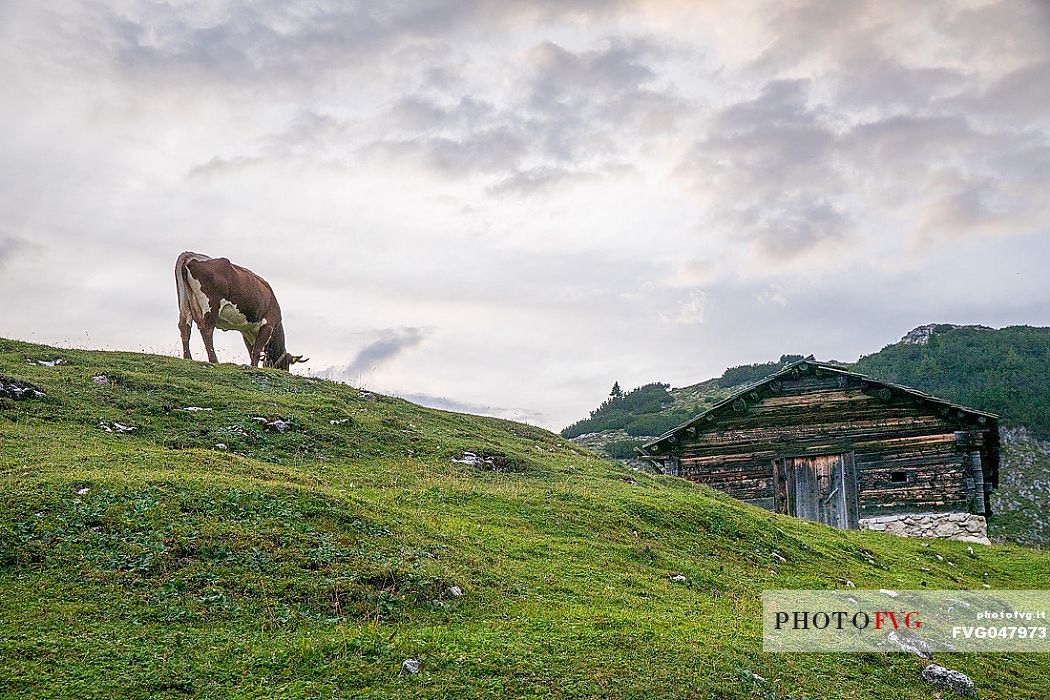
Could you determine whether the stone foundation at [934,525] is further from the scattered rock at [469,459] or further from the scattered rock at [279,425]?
the scattered rock at [279,425]

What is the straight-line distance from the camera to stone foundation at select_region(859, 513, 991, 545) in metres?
27.3

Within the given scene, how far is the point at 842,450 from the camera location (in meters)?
29.5

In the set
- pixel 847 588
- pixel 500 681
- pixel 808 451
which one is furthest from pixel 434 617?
pixel 808 451

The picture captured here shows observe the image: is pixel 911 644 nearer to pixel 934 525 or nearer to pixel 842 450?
pixel 934 525

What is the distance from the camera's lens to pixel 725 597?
12.7 meters

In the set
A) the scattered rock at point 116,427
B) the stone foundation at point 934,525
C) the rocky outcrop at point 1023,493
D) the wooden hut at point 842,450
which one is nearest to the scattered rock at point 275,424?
the scattered rock at point 116,427

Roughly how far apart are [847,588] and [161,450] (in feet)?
43.3

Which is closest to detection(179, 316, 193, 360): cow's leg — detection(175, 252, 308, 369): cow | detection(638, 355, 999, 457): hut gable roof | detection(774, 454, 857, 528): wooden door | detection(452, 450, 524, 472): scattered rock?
detection(175, 252, 308, 369): cow

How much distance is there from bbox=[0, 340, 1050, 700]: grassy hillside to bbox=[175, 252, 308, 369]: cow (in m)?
7.44

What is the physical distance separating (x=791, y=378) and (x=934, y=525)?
6811mm

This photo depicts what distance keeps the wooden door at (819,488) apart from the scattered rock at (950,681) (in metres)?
20.0

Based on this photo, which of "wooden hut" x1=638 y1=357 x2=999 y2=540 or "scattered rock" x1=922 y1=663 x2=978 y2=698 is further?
"wooden hut" x1=638 y1=357 x2=999 y2=540

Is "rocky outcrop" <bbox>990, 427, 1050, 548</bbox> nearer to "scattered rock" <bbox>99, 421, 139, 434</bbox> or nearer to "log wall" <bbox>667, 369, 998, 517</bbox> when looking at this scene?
"log wall" <bbox>667, 369, 998, 517</bbox>

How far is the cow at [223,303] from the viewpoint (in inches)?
1083
